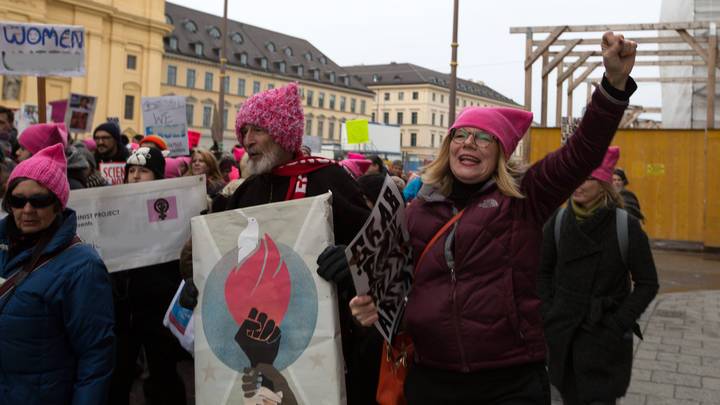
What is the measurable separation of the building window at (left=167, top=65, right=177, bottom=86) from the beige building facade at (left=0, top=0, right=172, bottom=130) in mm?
9795

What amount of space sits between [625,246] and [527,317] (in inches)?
71.1

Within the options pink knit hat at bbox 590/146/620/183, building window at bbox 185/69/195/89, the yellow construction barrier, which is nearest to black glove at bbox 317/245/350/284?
pink knit hat at bbox 590/146/620/183

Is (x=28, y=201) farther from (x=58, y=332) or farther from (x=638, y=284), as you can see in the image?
(x=638, y=284)

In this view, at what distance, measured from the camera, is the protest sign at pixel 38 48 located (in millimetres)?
7289

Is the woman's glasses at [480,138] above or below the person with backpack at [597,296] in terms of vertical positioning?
above

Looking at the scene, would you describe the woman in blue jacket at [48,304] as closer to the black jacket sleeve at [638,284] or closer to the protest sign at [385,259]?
the protest sign at [385,259]

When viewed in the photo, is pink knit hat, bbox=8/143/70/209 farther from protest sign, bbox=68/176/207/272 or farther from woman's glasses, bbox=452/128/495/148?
woman's glasses, bbox=452/128/495/148

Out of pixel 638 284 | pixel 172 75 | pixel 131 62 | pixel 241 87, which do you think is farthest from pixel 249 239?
pixel 241 87

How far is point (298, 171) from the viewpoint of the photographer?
3408mm

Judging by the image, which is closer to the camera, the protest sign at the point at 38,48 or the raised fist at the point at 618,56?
the raised fist at the point at 618,56

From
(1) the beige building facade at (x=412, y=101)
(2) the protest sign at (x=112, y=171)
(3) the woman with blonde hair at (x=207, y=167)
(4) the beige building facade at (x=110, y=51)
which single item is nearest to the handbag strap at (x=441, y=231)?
(2) the protest sign at (x=112, y=171)

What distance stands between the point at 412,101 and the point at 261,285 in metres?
117

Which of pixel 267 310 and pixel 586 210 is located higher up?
pixel 586 210

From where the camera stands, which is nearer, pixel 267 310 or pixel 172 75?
pixel 267 310
